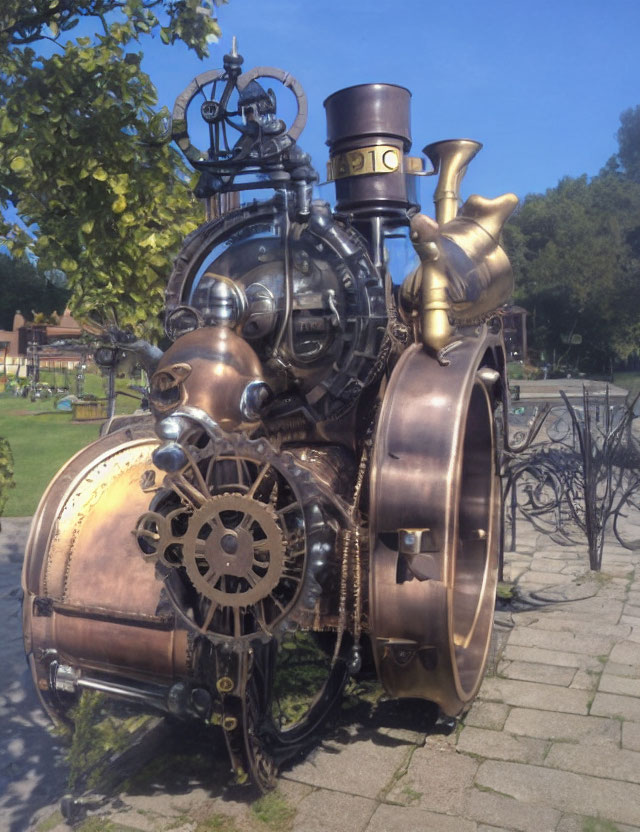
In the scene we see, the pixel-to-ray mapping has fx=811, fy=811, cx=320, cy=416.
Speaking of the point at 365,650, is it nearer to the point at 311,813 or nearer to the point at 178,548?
the point at 311,813

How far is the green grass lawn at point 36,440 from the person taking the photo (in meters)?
12.5

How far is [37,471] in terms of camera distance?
1473 centimetres

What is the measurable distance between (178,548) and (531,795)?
2037 millimetres

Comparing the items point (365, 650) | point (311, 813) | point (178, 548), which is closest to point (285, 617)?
point (178, 548)

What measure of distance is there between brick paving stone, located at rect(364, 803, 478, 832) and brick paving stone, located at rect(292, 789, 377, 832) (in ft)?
0.13

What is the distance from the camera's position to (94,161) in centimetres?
445

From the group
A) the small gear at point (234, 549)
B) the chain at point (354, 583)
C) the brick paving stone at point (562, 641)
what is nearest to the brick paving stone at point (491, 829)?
the chain at point (354, 583)

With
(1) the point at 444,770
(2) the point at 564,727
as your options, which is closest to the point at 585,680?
(2) the point at 564,727

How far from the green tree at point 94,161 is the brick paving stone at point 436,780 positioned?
286 centimetres

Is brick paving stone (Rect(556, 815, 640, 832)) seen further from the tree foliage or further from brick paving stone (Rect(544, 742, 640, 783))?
the tree foliage

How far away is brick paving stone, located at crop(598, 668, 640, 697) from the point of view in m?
4.91

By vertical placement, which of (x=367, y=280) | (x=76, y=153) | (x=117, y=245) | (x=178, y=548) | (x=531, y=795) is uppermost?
(x=76, y=153)

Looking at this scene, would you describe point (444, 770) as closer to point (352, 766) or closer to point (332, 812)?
point (352, 766)

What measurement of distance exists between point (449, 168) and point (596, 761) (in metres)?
3.39
